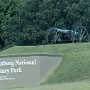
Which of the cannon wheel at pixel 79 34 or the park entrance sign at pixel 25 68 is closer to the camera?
the park entrance sign at pixel 25 68

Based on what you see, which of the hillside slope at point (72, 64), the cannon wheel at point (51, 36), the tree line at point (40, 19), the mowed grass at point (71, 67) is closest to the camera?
the mowed grass at point (71, 67)

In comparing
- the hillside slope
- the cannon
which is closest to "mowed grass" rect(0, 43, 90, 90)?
the hillside slope

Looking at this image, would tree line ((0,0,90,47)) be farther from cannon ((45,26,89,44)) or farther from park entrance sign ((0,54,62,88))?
park entrance sign ((0,54,62,88))

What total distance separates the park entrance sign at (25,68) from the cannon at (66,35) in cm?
594

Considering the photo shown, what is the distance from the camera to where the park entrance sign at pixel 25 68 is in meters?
20.8

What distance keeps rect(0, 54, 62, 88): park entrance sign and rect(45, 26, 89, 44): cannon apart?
594cm

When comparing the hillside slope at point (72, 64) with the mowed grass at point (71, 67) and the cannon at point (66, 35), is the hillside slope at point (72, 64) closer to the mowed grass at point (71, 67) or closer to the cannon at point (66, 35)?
the mowed grass at point (71, 67)

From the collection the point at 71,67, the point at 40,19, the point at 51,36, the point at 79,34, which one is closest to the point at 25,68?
the point at 71,67

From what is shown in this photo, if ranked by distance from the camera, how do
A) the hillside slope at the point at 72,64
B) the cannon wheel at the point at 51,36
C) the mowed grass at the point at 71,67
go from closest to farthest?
the mowed grass at the point at 71,67, the hillside slope at the point at 72,64, the cannon wheel at the point at 51,36

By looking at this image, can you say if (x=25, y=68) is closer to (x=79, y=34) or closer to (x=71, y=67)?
(x=71, y=67)

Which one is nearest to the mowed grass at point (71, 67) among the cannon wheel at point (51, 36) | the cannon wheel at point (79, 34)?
the cannon wheel at point (79, 34)

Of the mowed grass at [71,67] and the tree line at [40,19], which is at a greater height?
the tree line at [40,19]

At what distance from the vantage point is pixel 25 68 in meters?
21.0

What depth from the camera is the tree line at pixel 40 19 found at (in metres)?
35.8
